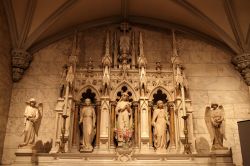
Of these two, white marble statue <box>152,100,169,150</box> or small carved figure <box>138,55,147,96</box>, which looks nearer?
white marble statue <box>152,100,169,150</box>

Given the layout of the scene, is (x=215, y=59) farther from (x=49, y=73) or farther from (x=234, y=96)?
(x=49, y=73)

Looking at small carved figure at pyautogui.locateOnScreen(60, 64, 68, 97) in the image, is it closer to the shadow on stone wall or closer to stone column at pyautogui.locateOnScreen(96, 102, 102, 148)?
stone column at pyautogui.locateOnScreen(96, 102, 102, 148)

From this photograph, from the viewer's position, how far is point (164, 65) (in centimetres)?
907

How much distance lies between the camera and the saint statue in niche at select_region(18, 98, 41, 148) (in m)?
7.25

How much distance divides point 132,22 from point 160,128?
3591 millimetres

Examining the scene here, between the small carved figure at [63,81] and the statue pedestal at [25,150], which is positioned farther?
the small carved figure at [63,81]

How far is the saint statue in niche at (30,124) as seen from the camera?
7.25 m

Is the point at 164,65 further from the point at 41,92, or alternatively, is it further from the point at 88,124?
the point at 41,92

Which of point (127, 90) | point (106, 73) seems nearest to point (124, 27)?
point (106, 73)

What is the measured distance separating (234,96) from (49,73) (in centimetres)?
504

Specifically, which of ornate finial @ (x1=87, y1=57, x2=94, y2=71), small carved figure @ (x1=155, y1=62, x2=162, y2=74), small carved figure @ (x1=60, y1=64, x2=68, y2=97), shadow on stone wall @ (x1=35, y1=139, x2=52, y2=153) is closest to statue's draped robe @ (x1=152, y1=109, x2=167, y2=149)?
small carved figure @ (x1=155, y1=62, x2=162, y2=74)

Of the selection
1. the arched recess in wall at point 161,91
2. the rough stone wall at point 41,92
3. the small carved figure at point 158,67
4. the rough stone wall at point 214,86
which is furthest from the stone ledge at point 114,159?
the small carved figure at point 158,67

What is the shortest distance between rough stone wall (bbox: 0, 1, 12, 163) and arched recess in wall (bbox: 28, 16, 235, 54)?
0.78 meters

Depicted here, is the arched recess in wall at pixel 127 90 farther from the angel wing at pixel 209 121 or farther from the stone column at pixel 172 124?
the angel wing at pixel 209 121
